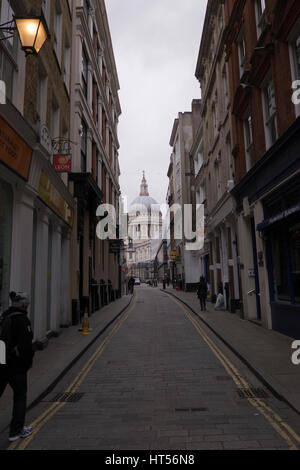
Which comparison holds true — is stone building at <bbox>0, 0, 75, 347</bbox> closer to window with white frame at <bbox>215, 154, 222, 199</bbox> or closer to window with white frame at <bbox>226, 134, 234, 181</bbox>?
window with white frame at <bbox>226, 134, 234, 181</bbox>

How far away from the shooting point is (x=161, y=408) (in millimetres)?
5617

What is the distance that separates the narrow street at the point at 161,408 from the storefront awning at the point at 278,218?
4.08 m

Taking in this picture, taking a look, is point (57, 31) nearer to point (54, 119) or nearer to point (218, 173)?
point (54, 119)

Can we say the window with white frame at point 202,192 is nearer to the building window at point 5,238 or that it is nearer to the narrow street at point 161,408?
the narrow street at point 161,408

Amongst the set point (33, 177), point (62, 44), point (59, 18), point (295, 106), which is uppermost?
point (59, 18)

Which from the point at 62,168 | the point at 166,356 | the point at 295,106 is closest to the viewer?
the point at 166,356

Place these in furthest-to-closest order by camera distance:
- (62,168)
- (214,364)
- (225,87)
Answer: (225,87)
(62,168)
(214,364)

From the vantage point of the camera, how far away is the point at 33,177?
Answer: 9.43 m

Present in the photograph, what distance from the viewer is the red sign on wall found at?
11.7m

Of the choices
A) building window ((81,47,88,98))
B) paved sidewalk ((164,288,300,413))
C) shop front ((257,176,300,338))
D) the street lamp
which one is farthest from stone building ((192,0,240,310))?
the street lamp

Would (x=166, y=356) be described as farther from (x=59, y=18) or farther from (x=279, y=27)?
(x=59, y=18)

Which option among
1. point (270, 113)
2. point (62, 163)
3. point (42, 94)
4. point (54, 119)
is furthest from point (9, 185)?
point (270, 113)
